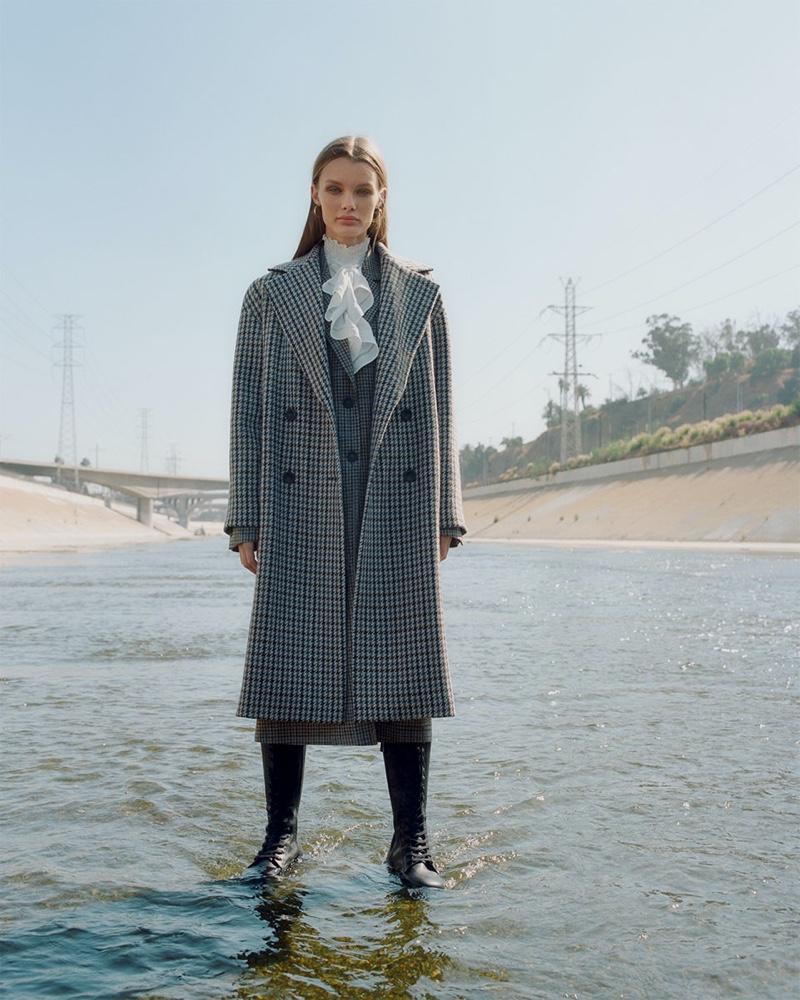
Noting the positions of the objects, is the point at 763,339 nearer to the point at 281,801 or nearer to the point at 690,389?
the point at 690,389

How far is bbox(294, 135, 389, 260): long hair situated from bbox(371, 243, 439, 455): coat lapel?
0.20 ft

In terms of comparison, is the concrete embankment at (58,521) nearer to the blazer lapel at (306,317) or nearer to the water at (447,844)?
the water at (447,844)

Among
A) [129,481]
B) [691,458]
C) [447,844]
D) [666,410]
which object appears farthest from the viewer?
[666,410]

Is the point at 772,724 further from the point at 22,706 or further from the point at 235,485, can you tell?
the point at 22,706

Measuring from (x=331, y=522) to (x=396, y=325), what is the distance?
23.4 inches

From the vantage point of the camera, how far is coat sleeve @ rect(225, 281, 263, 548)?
9.69ft

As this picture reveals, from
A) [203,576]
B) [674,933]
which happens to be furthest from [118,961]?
[203,576]

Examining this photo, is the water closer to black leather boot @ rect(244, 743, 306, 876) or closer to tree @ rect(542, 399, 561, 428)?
black leather boot @ rect(244, 743, 306, 876)

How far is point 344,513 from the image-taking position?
293 centimetres

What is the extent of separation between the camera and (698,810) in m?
3.31

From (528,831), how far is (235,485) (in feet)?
4.41

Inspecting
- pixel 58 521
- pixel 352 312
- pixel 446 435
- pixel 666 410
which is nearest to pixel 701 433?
pixel 58 521

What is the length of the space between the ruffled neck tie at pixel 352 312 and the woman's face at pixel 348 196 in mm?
114

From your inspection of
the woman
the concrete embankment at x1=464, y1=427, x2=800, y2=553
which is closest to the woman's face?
the woman
